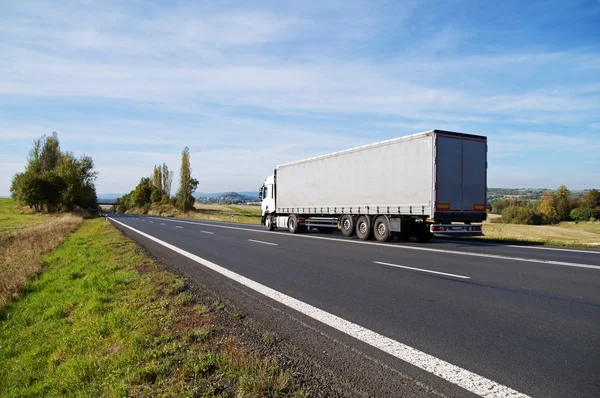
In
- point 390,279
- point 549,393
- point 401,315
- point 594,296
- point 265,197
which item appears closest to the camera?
point 549,393

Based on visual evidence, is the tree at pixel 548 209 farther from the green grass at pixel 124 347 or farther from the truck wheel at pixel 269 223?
the green grass at pixel 124 347

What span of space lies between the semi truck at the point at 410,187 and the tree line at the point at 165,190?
169 ft

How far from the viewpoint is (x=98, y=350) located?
16.7 feet

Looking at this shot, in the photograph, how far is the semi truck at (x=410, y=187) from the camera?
14.9 meters

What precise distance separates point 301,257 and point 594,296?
717 cm

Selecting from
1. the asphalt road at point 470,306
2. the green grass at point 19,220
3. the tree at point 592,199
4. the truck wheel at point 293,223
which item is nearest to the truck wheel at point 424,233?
the asphalt road at point 470,306

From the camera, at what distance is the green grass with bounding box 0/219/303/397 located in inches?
145

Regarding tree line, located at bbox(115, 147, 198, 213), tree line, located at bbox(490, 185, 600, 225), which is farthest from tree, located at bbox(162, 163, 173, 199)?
tree line, located at bbox(490, 185, 600, 225)

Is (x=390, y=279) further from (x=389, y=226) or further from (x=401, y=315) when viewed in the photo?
(x=389, y=226)

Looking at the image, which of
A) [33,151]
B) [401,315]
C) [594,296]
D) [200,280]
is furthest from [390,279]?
[33,151]

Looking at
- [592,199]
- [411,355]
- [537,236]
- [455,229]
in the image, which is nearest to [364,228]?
[455,229]

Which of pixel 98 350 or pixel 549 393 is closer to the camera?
pixel 549 393

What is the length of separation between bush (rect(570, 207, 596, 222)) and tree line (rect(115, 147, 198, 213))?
190ft

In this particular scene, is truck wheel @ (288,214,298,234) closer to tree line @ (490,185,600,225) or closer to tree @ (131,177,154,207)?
tree line @ (490,185,600,225)
